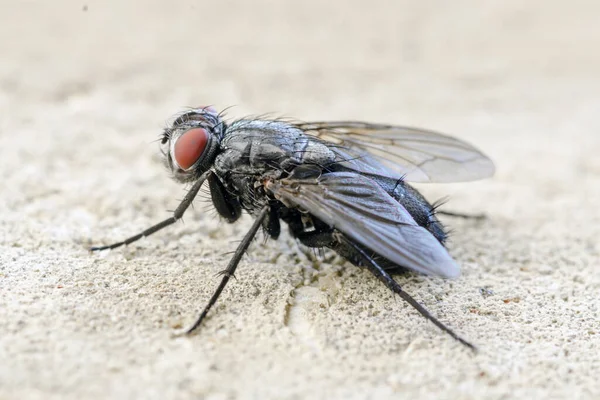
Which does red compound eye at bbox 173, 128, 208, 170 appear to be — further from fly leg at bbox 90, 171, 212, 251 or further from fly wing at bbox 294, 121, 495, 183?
fly wing at bbox 294, 121, 495, 183

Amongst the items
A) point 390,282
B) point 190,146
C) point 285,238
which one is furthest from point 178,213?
point 390,282

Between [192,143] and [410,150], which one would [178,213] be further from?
[410,150]

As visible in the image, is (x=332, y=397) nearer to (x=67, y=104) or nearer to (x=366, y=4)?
(x=67, y=104)

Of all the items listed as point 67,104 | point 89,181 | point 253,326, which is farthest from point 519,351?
point 67,104

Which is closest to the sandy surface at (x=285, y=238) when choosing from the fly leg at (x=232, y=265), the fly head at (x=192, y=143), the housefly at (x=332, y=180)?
the fly leg at (x=232, y=265)

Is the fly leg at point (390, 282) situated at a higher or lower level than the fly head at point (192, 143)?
lower

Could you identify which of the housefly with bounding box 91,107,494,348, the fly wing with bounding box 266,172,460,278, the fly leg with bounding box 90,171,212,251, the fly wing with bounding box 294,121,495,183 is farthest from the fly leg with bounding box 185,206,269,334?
the fly wing with bounding box 294,121,495,183

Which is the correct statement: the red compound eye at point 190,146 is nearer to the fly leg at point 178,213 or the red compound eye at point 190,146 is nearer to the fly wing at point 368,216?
the fly leg at point 178,213
